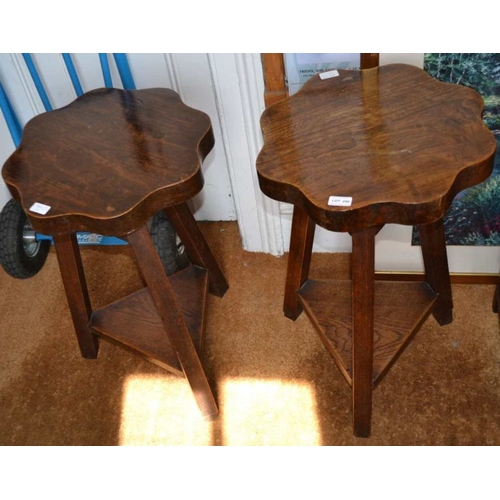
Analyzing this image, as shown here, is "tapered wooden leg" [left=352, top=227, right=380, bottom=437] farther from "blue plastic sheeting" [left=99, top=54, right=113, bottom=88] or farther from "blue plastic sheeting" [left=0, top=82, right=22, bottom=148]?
"blue plastic sheeting" [left=0, top=82, right=22, bottom=148]

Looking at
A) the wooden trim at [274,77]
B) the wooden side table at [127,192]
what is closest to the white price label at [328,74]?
the wooden trim at [274,77]

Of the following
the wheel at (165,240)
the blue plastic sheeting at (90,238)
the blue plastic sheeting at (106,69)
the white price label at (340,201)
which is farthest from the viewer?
the blue plastic sheeting at (90,238)

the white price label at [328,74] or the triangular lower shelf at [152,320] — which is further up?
the white price label at [328,74]

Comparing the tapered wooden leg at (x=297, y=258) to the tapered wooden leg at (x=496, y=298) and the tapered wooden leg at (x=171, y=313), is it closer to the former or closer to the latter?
the tapered wooden leg at (x=171, y=313)

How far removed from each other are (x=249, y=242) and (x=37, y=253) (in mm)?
725

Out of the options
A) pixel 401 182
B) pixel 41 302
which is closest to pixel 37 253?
pixel 41 302

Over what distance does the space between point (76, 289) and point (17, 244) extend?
39 centimetres

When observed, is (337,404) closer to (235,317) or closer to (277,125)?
(235,317)

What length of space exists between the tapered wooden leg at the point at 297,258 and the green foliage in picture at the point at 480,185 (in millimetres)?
363

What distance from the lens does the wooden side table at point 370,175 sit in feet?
4.03

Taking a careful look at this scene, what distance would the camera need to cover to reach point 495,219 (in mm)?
1769

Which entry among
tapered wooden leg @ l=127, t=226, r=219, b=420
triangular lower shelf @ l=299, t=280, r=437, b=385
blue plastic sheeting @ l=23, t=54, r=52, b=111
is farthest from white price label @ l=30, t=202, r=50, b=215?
triangular lower shelf @ l=299, t=280, r=437, b=385

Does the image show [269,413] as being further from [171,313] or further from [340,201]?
[340,201]
